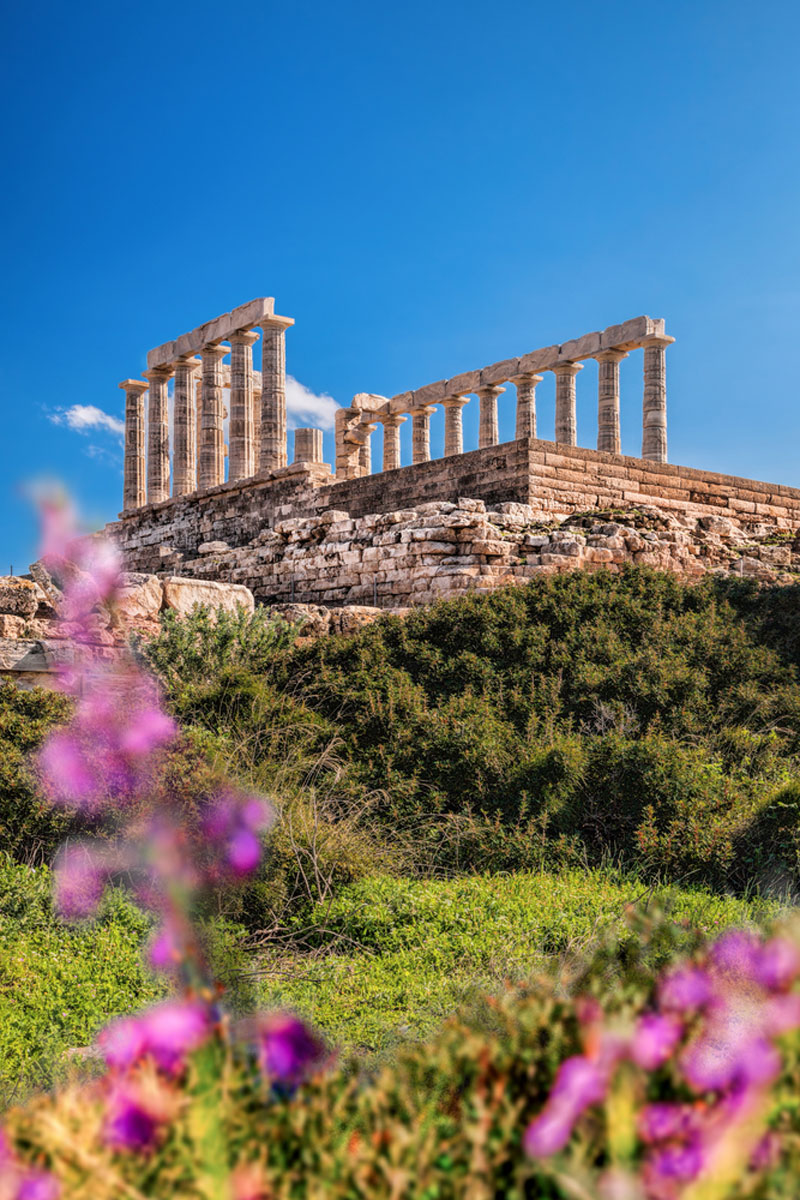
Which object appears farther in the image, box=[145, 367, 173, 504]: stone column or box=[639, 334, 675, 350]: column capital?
box=[145, 367, 173, 504]: stone column

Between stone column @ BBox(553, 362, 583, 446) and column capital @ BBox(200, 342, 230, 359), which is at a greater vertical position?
column capital @ BBox(200, 342, 230, 359)

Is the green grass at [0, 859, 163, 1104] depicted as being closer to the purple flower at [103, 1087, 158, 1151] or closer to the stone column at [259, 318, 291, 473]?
the purple flower at [103, 1087, 158, 1151]

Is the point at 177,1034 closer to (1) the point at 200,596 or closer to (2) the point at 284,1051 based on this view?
(2) the point at 284,1051

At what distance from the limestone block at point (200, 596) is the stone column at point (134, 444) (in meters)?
21.2

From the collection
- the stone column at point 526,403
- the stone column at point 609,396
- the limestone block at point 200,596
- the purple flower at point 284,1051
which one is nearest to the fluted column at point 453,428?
the stone column at point 526,403

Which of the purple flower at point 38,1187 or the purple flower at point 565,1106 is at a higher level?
the purple flower at point 565,1106

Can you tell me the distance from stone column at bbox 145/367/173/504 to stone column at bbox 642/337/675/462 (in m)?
14.3

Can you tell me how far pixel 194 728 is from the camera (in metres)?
7.83

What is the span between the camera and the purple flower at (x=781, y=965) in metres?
1.50

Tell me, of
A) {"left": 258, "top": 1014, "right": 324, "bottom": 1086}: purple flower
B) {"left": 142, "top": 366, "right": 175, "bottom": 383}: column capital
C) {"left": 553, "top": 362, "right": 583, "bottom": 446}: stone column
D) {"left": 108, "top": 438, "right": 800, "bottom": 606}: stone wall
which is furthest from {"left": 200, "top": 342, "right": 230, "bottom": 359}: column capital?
{"left": 258, "top": 1014, "right": 324, "bottom": 1086}: purple flower

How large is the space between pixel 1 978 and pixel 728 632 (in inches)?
303

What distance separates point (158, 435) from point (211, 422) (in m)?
2.81

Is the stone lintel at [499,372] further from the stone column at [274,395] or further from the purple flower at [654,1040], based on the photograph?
the purple flower at [654,1040]

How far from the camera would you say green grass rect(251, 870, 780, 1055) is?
481 cm
